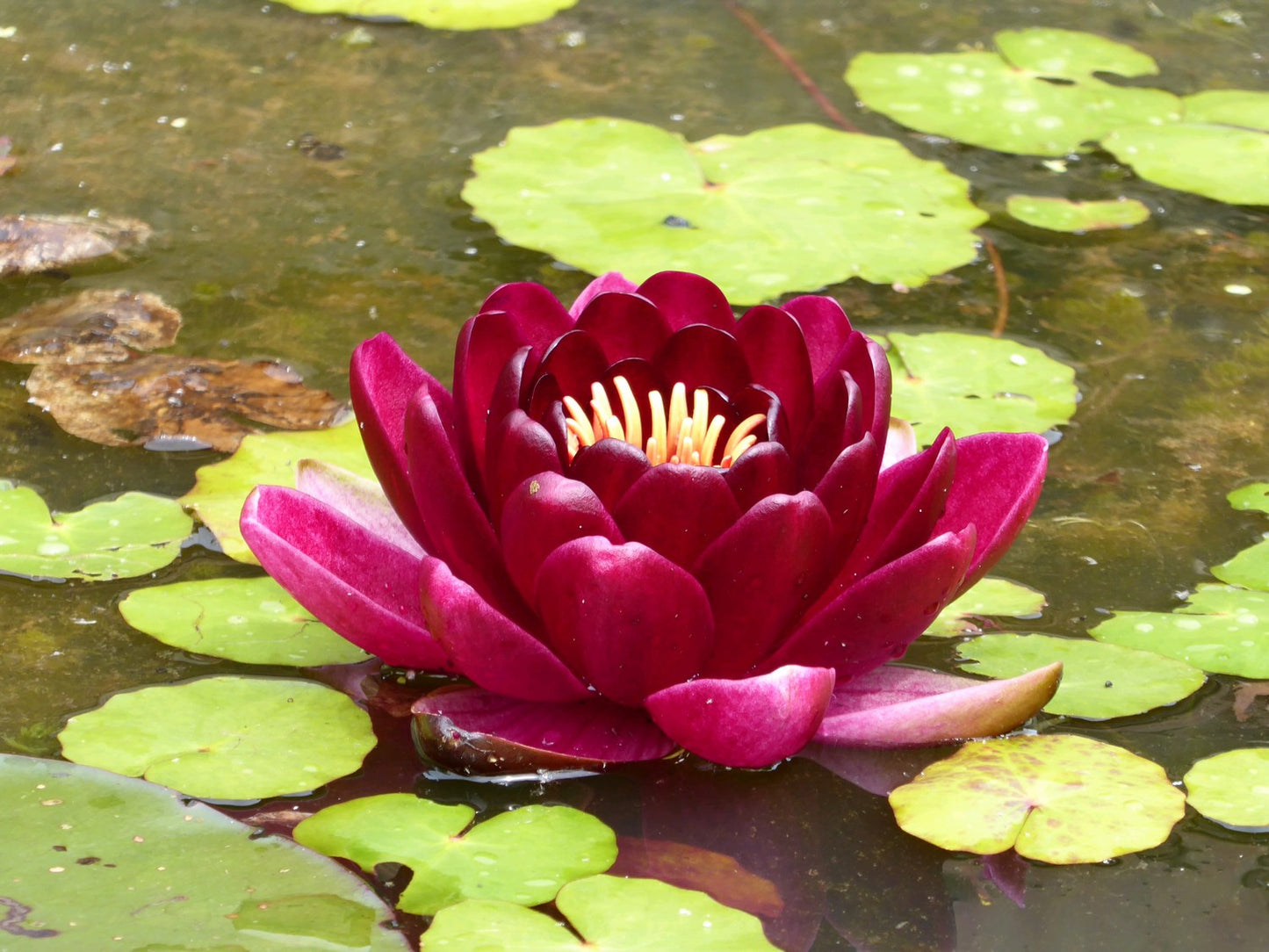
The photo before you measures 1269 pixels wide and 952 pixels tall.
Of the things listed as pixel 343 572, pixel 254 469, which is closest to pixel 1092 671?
pixel 343 572

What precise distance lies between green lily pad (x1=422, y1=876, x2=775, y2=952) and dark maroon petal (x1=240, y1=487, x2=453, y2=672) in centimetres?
30

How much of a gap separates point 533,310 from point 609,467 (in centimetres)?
29

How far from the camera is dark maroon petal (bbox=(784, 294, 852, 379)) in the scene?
149 centimetres

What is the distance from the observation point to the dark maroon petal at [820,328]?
4.87 feet

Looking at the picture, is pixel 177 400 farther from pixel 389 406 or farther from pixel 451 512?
pixel 451 512

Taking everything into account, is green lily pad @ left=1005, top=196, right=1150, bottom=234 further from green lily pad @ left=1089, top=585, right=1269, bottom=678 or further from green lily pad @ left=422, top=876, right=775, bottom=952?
green lily pad @ left=422, top=876, right=775, bottom=952

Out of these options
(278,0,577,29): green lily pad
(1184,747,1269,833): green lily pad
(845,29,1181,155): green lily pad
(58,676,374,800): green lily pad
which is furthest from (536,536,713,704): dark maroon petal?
(278,0,577,29): green lily pad

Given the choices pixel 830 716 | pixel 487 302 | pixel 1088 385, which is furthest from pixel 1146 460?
pixel 487 302

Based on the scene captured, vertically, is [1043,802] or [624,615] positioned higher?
[624,615]

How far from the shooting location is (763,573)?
1.24 meters

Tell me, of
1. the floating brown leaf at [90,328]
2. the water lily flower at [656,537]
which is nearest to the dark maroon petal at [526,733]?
the water lily flower at [656,537]

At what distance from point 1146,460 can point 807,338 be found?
2.00 feet

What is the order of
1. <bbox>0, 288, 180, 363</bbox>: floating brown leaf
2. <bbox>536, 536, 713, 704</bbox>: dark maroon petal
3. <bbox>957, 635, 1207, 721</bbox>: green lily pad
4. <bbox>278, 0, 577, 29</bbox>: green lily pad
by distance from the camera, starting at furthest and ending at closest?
1. <bbox>278, 0, 577, 29</bbox>: green lily pad
2. <bbox>0, 288, 180, 363</bbox>: floating brown leaf
3. <bbox>957, 635, 1207, 721</bbox>: green lily pad
4. <bbox>536, 536, 713, 704</bbox>: dark maroon petal

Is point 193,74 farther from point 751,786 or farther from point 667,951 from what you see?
point 667,951
